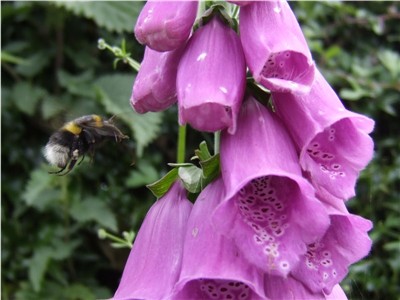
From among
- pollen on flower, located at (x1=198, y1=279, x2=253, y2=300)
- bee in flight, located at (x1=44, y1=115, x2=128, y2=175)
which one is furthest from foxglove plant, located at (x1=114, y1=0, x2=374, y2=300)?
bee in flight, located at (x1=44, y1=115, x2=128, y2=175)

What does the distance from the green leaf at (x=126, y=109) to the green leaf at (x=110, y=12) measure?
0.17m

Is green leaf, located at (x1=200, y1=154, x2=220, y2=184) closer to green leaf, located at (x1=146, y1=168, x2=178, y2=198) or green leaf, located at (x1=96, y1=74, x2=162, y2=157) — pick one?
green leaf, located at (x1=146, y1=168, x2=178, y2=198)

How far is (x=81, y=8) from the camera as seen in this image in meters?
2.17

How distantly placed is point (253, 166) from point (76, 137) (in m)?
0.50

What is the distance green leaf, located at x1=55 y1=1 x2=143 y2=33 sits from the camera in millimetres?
2164

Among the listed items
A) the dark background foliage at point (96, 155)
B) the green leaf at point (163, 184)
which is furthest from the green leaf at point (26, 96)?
the green leaf at point (163, 184)

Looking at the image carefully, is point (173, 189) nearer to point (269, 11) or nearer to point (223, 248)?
point (223, 248)

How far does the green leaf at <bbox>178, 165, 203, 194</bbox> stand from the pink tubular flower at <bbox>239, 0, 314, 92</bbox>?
→ 17cm

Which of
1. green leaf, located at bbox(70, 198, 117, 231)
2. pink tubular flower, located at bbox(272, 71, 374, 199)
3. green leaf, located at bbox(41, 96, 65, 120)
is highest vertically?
pink tubular flower, located at bbox(272, 71, 374, 199)

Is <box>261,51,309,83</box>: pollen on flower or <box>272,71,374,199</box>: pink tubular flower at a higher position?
<box>261,51,309,83</box>: pollen on flower

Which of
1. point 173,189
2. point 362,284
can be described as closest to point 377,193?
point 362,284

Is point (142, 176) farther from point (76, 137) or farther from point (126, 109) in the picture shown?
point (76, 137)

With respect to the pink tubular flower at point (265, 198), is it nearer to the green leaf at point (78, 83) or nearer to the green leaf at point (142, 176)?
the green leaf at point (142, 176)

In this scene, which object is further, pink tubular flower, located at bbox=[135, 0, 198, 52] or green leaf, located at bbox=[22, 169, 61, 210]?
green leaf, located at bbox=[22, 169, 61, 210]
